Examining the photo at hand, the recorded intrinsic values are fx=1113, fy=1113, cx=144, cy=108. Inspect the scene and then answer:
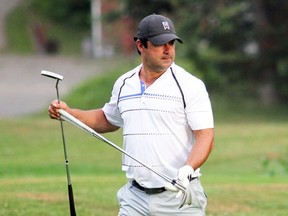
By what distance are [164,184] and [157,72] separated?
28.3 inches

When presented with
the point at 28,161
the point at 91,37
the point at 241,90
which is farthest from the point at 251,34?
the point at 91,37

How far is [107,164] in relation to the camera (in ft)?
70.0

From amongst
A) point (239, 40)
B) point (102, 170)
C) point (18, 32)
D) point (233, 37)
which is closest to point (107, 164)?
point (102, 170)

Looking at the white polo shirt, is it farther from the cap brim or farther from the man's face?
the cap brim

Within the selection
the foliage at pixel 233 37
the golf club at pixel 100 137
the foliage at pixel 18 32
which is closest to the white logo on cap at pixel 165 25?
the golf club at pixel 100 137

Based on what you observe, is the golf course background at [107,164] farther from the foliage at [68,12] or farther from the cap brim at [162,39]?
the foliage at [68,12]

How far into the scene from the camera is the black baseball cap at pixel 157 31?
7.01 metres

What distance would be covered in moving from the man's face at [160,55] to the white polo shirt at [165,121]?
0.24 feet

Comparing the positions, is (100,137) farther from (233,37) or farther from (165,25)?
(233,37)

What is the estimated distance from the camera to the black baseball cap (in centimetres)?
701

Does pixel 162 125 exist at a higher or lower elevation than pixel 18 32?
lower

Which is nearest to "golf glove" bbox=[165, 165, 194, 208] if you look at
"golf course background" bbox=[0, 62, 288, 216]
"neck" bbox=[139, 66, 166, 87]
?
"neck" bbox=[139, 66, 166, 87]

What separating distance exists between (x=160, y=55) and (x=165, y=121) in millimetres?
421

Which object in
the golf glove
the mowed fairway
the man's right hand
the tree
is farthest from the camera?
the tree
